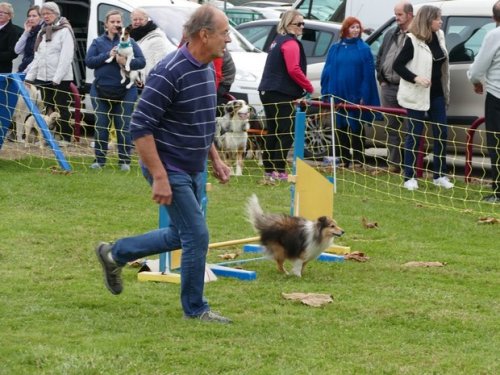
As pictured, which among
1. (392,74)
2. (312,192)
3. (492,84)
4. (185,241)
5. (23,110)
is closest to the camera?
(185,241)

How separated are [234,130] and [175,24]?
292 centimetres

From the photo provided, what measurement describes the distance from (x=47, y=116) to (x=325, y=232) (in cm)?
760

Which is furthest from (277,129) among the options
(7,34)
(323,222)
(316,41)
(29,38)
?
(323,222)

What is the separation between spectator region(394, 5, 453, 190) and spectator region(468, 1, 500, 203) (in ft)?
1.95

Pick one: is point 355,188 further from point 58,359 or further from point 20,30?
point 58,359

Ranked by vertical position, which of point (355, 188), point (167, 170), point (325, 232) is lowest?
point (355, 188)

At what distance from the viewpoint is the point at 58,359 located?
618 centimetres

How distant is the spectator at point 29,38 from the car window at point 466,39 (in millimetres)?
5436

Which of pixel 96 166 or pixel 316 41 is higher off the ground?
pixel 316 41

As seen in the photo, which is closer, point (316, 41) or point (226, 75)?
point (226, 75)

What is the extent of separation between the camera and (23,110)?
15078 mm

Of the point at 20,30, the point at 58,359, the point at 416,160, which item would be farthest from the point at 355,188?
the point at 58,359

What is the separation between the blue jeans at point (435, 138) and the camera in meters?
13.8

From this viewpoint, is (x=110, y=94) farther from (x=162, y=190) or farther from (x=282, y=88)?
(x=162, y=190)
